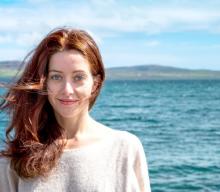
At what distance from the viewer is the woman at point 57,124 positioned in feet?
10.7

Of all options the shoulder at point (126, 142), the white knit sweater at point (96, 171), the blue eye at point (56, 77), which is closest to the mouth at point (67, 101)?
the blue eye at point (56, 77)

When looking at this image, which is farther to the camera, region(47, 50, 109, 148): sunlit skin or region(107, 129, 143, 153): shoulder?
region(107, 129, 143, 153): shoulder

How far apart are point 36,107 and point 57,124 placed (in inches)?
6.3

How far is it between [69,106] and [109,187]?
19.1 inches

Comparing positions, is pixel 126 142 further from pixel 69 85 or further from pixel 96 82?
pixel 69 85

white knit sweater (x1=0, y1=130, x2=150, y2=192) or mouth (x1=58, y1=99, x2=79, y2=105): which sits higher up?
mouth (x1=58, y1=99, x2=79, y2=105)

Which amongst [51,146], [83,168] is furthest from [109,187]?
[51,146]

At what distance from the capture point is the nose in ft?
10.6

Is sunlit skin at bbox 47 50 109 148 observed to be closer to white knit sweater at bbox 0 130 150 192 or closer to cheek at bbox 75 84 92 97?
cheek at bbox 75 84 92 97

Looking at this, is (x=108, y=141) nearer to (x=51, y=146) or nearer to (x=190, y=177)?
(x=51, y=146)

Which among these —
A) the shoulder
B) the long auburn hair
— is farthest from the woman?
the shoulder

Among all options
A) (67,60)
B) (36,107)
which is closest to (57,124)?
(36,107)

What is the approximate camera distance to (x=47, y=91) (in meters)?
3.28

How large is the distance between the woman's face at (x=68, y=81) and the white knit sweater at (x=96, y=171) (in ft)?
0.85
